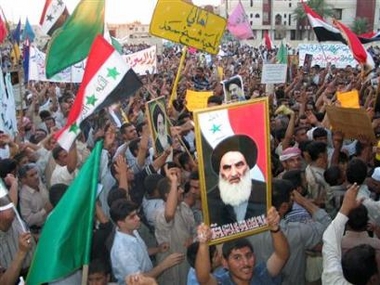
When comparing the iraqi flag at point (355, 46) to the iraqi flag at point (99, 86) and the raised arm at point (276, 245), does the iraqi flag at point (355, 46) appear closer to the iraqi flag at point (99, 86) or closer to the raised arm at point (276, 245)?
the iraqi flag at point (99, 86)

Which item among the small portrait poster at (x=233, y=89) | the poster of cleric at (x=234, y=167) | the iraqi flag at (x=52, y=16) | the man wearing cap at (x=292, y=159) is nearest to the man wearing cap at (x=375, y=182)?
the man wearing cap at (x=292, y=159)

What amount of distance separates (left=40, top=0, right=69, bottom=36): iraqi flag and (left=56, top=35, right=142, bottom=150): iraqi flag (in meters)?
4.71

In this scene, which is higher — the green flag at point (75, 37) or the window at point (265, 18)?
the window at point (265, 18)

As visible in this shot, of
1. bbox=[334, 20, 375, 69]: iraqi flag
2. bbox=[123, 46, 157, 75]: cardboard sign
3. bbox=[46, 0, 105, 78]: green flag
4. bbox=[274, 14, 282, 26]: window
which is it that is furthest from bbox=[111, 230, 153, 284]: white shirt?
bbox=[274, 14, 282, 26]: window

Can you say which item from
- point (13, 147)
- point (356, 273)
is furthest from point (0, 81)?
point (356, 273)

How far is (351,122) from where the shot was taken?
645 centimetres

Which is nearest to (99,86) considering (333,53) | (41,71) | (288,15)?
(41,71)

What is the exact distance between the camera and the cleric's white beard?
3.12 metres

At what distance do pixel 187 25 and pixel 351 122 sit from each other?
2779 millimetres

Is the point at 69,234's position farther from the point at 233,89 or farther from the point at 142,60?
the point at 142,60

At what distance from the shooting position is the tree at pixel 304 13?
6981 cm

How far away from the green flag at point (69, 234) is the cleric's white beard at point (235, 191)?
2.54 ft

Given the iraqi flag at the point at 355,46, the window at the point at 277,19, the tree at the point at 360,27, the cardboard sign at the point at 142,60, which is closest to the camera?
the iraqi flag at the point at 355,46

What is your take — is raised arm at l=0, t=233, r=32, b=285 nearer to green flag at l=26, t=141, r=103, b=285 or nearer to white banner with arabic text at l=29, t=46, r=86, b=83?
green flag at l=26, t=141, r=103, b=285
